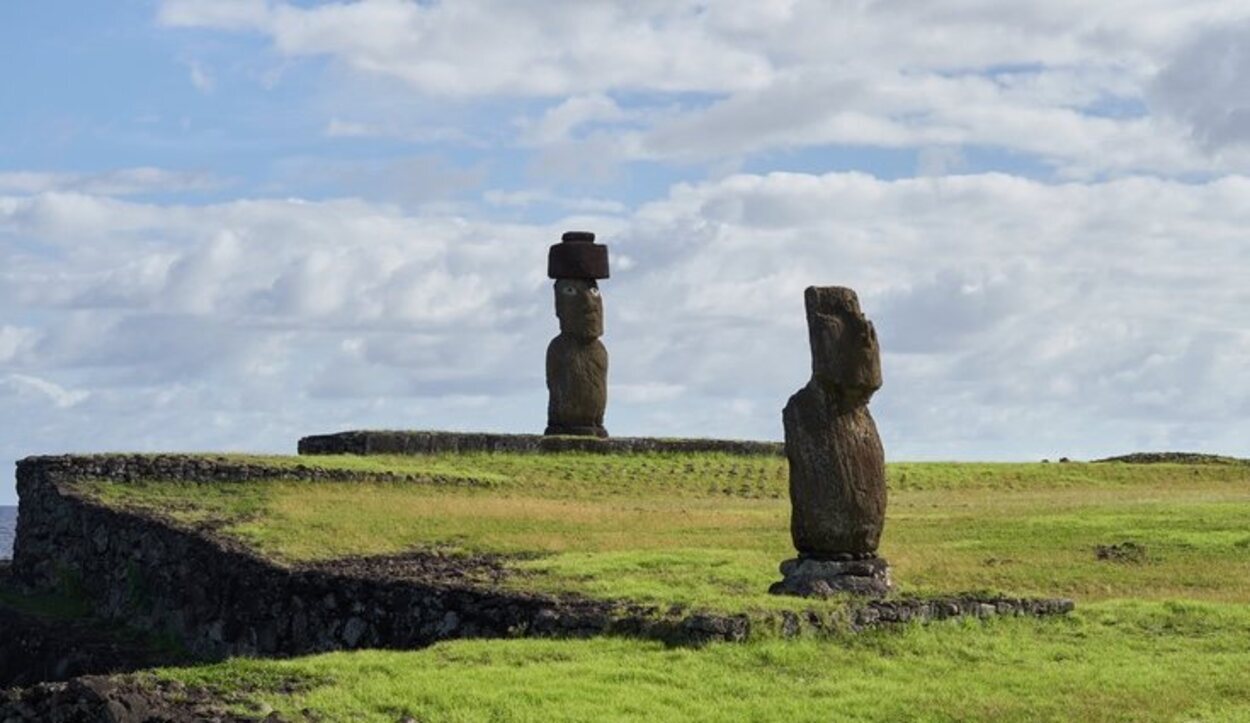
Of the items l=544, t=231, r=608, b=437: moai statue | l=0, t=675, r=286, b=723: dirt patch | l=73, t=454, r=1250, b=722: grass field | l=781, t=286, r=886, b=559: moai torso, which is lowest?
l=0, t=675, r=286, b=723: dirt patch

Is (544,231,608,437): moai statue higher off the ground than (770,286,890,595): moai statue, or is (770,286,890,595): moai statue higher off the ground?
(544,231,608,437): moai statue

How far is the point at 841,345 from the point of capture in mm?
21562

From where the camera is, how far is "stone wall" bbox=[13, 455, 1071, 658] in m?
19.2

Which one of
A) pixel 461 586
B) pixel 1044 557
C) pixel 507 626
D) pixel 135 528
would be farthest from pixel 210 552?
pixel 1044 557

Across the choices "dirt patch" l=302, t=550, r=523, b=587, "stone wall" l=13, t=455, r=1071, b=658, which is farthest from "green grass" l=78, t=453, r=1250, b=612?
"stone wall" l=13, t=455, r=1071, b=658

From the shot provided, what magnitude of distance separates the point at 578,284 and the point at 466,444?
540 centimetres

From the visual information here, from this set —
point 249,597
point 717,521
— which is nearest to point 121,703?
point 249,597

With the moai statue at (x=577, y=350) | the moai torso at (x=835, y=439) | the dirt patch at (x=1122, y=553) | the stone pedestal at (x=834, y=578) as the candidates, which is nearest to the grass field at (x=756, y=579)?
the dirt patch at (x=1122, y=553)

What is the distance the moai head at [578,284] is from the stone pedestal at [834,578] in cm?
2678

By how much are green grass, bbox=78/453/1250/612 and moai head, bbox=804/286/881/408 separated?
262cm

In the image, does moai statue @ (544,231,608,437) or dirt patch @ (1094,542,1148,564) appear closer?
dirt patch @ (1094,542,1148,564)

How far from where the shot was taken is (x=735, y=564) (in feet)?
82.3

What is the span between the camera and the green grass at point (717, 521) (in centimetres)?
2458

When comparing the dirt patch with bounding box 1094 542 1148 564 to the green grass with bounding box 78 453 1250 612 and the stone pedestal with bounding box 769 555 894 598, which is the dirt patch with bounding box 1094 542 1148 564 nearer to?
the green grass with bounding box 78 453 1250 612
